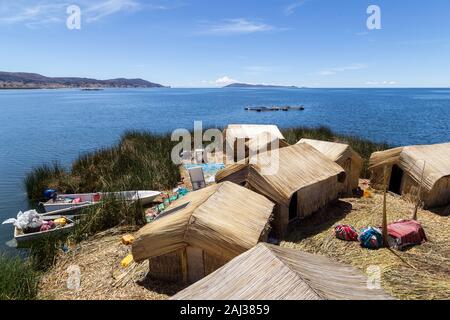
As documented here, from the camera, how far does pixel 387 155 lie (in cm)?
1366

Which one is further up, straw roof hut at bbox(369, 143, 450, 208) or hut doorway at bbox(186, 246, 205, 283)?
straw roof hut at bbox(369, 143, 450, 208)

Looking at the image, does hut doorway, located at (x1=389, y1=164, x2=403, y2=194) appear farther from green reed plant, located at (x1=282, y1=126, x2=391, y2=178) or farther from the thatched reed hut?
the thatched reed hut

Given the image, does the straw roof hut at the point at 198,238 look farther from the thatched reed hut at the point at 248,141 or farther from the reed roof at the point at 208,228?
the thatched reed hut at the point at 248,141

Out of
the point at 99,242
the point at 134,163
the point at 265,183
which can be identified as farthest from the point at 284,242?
the point at 134,163

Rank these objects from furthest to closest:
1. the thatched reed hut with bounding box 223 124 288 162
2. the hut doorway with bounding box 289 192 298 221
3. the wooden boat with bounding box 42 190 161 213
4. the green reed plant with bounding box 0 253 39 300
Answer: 1. the thatched reed hut with bounding box 223 124 288 162
2. the wooden boat with bounding box 42 190 161 213
3. the hut doorway with bounding box 289 192 298 221
4. the green reed plant with bounding box 0 253 39 300

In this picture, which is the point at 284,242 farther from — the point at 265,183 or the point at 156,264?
the point at 156,264

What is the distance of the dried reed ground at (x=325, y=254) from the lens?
7211 mm

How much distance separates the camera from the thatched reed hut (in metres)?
17.2

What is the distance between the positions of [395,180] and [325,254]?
276 inches

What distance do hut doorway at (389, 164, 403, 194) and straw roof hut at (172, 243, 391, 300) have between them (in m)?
9.73

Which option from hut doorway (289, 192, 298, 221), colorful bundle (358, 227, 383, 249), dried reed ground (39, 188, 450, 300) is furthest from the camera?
hut doorway (289, 192, 298, 221)

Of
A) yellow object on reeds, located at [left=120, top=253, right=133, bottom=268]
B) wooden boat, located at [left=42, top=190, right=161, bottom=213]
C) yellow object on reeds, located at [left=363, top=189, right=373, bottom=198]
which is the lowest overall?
yellow object on reeds, located at [left=120, top=253, right=133, bottom=268]

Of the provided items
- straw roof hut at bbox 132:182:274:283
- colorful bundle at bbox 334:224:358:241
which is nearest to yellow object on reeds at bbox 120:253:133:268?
straw roof hut at bbox 132:182:274:283

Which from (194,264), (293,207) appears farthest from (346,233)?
(194,264)
